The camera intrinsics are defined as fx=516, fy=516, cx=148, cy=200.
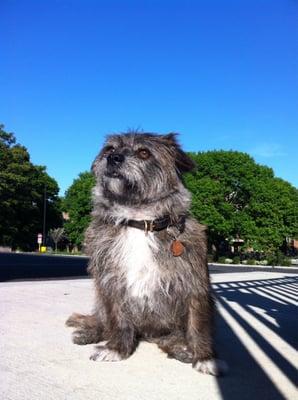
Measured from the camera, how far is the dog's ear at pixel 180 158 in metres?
4.18

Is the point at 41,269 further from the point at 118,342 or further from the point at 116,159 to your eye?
the point at 116,159

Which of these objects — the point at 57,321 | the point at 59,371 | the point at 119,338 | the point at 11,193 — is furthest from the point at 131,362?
the point at 11,193

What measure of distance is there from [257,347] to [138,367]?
1415mm

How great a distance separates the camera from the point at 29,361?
12.5 feet

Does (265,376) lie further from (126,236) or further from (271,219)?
(271,219)

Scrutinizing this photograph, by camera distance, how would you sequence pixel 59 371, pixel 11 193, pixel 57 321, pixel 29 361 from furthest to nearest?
1. pixel 11 193
2. pixel 57 321
3. pixel 29 361
4. pixel 59 371

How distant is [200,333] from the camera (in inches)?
151

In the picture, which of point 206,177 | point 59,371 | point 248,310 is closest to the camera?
point 59,371

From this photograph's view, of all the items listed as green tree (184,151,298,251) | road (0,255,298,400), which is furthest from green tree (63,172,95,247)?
road (0,255,298,400)

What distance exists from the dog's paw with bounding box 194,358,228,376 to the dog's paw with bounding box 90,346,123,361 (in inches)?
24.2

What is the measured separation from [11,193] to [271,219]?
29.8 metres

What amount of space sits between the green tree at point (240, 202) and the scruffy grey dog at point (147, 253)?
45.0 metres

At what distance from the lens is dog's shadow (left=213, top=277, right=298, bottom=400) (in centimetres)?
334

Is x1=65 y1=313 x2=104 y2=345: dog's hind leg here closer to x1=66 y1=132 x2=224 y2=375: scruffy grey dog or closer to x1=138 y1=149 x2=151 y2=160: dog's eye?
x1=66 y1=132 x2=224 y2=375: scruffy grey dog
